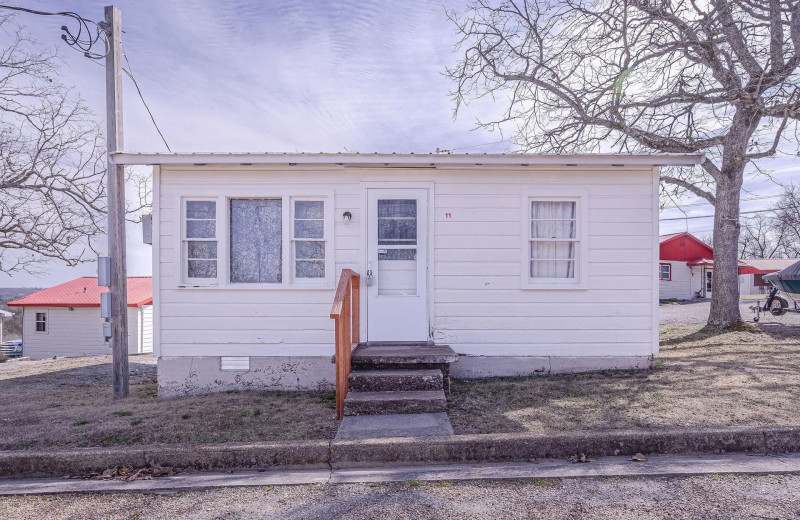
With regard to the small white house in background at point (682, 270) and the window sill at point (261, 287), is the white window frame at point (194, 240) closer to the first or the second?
the window sill at point (261, 287)

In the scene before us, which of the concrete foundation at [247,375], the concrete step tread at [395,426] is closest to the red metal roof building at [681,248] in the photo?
the concrete foundation at [247,375]

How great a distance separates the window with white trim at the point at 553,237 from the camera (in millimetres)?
6398

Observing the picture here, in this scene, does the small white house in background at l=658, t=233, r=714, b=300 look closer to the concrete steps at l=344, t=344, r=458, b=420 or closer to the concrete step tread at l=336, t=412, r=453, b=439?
the concrete steps at l=344, t=344, r=458, b=420

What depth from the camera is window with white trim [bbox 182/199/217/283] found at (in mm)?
6289

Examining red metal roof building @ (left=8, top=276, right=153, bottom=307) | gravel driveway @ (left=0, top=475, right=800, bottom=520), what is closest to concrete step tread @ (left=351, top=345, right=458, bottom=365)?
gravel driveway @ (left=0, top=475, right=800, bottom=520)

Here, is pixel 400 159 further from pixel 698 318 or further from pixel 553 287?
pixel 698 318

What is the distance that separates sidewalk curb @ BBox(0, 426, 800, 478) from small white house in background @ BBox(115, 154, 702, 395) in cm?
237

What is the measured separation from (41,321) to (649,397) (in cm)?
2490

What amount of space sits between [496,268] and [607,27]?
5892 mm

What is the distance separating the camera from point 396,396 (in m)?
4.87

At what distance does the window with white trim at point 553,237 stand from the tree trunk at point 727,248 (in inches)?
214

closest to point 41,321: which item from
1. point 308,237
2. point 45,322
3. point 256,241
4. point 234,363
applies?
point 45,322

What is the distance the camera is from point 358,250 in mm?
6258

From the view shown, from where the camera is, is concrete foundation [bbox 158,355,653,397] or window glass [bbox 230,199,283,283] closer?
concrete foundation [bbox 158,355,653,397]
